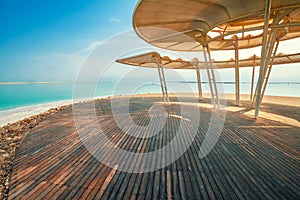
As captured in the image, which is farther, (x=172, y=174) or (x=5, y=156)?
(x=5, y=156)

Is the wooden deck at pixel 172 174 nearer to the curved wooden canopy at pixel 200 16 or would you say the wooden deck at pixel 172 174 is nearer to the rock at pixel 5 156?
the rock at pixel 5 156

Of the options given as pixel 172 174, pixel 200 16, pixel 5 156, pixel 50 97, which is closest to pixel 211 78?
pixel 200 16

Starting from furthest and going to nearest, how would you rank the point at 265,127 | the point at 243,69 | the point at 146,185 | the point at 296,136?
the point at 243,69 < the point at 265,127 < the point at 296,136 < the point at 146,185

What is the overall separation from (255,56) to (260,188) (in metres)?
14.6

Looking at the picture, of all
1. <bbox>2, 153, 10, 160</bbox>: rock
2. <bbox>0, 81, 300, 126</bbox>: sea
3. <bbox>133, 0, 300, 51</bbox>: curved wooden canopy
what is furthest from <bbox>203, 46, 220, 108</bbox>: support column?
<bbox>2, 153, 10, 160</bbox>: rock

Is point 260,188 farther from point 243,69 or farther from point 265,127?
point 243,69

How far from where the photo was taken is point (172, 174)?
3.07 meters

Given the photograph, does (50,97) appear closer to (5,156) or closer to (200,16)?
(5,156)

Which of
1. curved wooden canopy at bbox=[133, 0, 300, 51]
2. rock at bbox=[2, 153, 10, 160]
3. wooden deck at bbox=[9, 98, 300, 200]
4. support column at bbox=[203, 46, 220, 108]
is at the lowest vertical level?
wooden deck at bbox=[9, 98, 300, 200]

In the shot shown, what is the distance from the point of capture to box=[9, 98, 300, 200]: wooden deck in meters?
2.55

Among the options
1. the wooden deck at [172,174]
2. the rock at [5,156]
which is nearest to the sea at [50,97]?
the rock at [5,156]

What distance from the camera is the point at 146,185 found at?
275cm

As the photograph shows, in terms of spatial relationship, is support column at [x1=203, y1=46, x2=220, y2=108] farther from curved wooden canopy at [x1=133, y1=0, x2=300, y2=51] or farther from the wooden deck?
the wooden deck

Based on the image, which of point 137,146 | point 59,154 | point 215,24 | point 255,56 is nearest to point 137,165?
point 137,146
